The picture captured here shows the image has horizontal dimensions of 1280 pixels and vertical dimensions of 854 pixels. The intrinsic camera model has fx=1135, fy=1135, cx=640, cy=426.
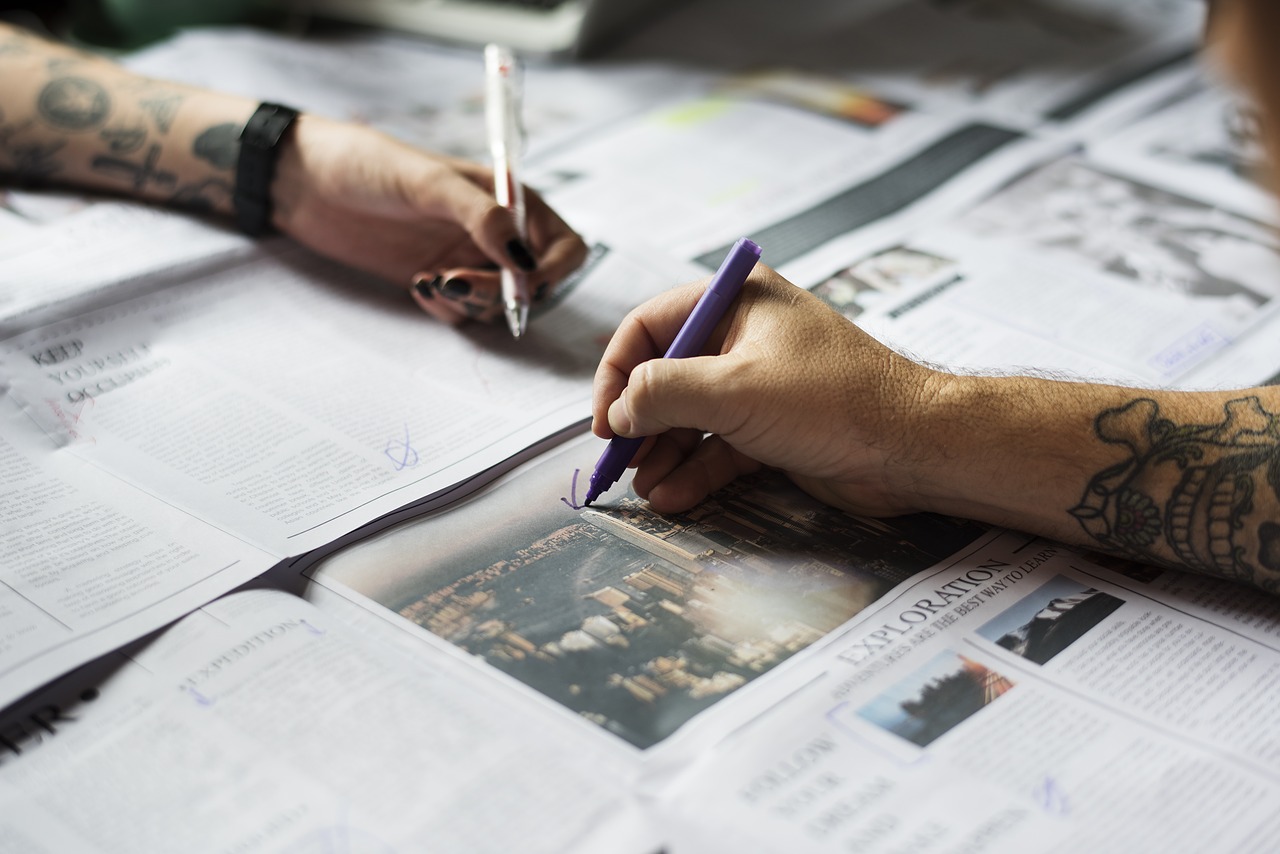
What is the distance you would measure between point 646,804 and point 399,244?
2.07 ft

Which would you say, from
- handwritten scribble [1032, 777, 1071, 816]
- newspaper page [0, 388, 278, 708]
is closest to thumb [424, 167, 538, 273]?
newspaper page [0, 388, 278, 708]

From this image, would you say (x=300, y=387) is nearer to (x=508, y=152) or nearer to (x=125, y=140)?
(x=508, y=152)

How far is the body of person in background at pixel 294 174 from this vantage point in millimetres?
946

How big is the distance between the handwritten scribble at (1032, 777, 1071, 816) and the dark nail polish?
1.88ft

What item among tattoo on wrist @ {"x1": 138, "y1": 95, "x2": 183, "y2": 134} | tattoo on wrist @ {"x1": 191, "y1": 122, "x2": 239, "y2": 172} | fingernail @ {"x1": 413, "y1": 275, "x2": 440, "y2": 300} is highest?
tattoo on wrist @ {"x1": 138, "y1": 95, "x2": 183, "y2": 134}

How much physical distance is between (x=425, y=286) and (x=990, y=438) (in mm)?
477

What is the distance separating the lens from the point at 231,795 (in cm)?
55

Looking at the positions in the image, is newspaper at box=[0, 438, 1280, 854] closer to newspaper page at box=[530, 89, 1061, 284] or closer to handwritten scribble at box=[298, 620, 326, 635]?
handwritten scribble at box=[298, 620, 326, 635]

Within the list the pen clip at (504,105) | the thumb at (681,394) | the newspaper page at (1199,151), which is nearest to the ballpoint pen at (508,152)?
the pen clip at (504,105)

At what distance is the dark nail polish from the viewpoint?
92 cm

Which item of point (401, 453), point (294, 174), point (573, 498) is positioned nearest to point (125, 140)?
point (294, 174)

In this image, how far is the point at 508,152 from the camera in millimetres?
986

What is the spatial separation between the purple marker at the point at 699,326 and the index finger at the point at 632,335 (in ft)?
0.04

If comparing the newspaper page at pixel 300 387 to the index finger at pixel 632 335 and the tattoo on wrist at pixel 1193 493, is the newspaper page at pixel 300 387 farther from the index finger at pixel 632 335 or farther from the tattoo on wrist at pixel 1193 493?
the tattoo on wrist at pixel 1193 493
